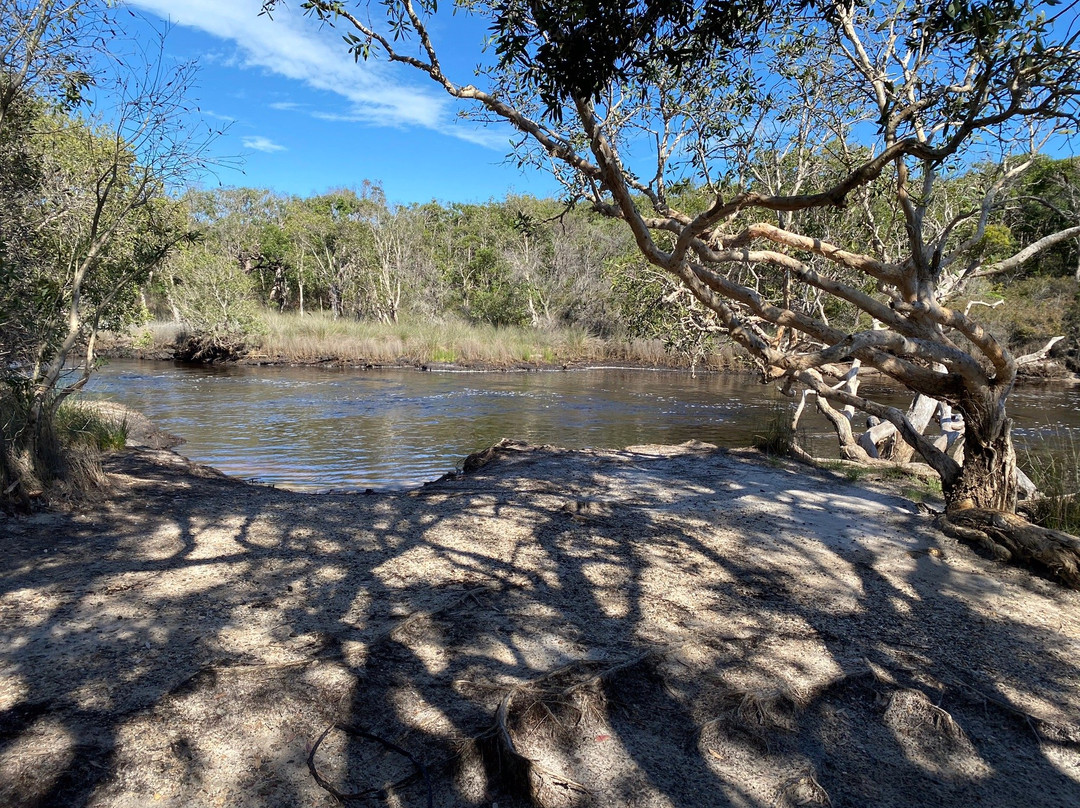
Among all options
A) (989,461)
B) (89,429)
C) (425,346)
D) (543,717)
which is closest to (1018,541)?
(989,461)

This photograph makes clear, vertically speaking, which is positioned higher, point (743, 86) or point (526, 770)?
point (743, 86)

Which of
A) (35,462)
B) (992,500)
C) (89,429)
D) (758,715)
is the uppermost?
(35,462)

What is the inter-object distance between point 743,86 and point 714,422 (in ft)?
38.8

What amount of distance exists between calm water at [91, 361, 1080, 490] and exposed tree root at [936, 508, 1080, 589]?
6.04 m

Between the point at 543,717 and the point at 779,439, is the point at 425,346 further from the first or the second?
the point at 543,717

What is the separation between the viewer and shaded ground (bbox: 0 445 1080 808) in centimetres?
255

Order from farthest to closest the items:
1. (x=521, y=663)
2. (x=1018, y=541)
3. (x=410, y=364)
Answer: (x=410, y=364)
(x=1018, y=541)
(x=521, y=663)

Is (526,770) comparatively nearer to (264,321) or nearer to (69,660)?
(69,660)

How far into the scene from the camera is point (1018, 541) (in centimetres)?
504

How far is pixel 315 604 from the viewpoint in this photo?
3.94 meters

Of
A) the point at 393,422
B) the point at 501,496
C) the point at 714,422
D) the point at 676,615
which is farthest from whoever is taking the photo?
the point at 714,422

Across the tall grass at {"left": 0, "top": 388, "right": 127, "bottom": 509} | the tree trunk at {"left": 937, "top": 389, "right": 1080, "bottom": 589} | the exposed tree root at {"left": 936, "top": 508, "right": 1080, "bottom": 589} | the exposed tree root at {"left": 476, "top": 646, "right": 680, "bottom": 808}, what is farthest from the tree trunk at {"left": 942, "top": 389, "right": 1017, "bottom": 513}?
the tall grass at {"left": 0, "top": 388, "right": 127, "bottom": 509}

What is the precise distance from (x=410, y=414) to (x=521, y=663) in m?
14.5

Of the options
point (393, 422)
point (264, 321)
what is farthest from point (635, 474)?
point (264, 321)
